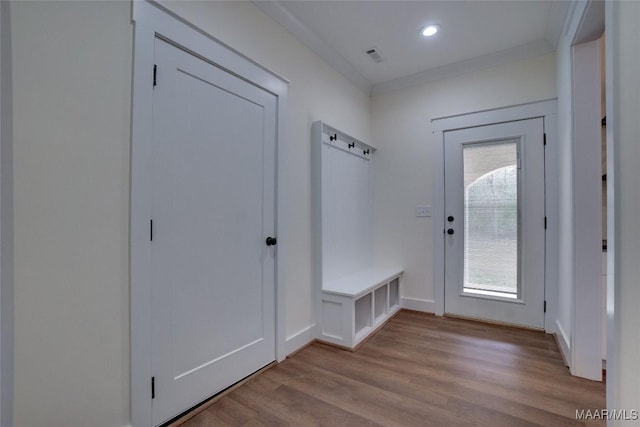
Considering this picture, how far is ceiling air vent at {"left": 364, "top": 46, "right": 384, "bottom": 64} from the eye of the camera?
112 inches

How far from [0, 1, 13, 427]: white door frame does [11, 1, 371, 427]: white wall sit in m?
0.02

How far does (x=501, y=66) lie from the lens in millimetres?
2990

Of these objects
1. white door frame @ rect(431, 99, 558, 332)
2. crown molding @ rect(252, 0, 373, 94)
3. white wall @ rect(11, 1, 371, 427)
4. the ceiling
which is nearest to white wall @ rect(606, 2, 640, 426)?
the ceiling

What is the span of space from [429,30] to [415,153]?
4.05 ft

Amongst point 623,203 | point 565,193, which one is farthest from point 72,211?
point 565,193

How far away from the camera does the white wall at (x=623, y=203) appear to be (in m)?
1.09

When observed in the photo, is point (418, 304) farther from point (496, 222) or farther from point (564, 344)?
point (564, 344)

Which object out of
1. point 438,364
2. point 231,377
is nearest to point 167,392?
point 231,377

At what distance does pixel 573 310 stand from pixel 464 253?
3.82ft

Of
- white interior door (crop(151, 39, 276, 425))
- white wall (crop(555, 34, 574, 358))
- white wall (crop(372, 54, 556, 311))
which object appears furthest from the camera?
white wall (crop(372, 54, 556, 311))

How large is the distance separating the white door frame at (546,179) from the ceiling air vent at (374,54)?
2.92 feet

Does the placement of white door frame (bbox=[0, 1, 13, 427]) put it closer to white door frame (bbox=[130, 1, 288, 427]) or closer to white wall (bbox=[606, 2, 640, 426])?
white door frame (bbox=[130, 1, 288, 427])

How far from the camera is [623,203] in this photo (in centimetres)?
116

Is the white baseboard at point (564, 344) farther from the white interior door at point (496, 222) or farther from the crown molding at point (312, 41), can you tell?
the crown molding at point (312, 41)
